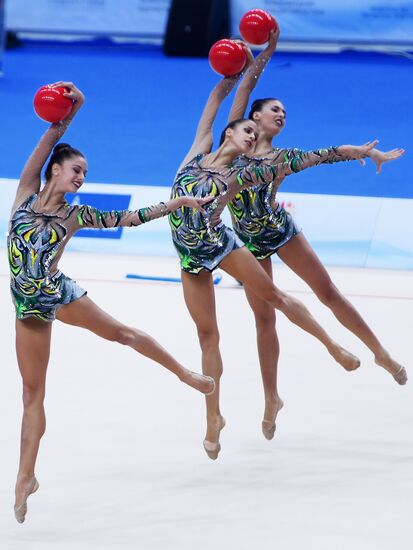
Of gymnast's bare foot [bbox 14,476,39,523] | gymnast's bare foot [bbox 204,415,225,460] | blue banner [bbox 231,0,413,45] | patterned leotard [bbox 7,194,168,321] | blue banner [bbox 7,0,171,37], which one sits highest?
patterned leotard [bbox 7,194,168,321]

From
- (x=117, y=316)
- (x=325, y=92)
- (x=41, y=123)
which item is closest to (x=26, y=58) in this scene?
(x=41, y=123)

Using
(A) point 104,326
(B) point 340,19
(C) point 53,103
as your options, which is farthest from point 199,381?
(B) point 340,19

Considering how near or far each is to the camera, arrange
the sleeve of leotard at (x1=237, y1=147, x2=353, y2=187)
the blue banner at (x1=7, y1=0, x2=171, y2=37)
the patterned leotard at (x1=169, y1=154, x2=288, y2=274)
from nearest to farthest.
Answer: the sleeve of leotard at (x1=237, y1=147, x2=353, y2=187) → the patterned leotard at (x1=169, y1=154, x2=288, y2=274) → the blue banner at (x1=7, y1=0, x2=171, y2=37)

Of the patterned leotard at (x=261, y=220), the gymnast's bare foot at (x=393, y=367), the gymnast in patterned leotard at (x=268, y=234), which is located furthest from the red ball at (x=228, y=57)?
the gymnast's bare foot at (x=393, y=367)

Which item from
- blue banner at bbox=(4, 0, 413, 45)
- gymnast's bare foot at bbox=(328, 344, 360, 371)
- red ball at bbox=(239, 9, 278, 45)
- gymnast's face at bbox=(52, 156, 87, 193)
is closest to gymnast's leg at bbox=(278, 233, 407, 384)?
gymnast's bare foot at bbox=(328, 344, 360, 371)

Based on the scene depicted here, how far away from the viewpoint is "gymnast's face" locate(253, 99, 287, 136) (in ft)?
20.1

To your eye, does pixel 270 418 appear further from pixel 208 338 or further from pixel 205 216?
pixel 205 216

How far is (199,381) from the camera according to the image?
18.2ft

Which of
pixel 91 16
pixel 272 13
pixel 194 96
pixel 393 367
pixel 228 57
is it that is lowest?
pixel 91 16

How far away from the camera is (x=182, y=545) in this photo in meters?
4.89

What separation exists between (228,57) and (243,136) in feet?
1.51

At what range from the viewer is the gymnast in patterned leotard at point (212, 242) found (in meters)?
5.78

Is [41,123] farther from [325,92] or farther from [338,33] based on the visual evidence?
[338,33]

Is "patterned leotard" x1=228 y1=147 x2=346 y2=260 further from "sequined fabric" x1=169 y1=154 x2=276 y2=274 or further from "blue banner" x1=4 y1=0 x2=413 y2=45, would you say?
"blue banner" x1=4 y1=0 x2=413 y2=45
